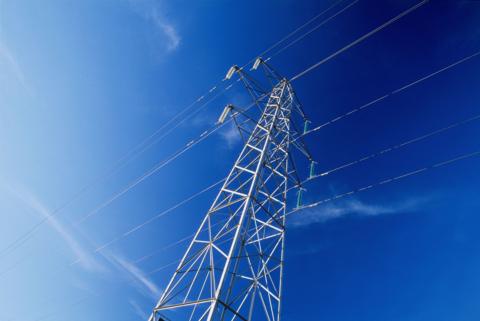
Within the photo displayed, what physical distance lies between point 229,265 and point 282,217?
4.20 metres

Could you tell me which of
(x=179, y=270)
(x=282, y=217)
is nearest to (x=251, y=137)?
(x=282, y=217)

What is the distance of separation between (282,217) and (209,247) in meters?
3.51

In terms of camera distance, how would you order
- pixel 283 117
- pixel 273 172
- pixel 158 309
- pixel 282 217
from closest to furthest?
pixel 158 309, pixel 282 217, pixel 273 172, pixel 283 117

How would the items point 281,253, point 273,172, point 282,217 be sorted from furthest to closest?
point 273,172 < point 282,217 < point 281,253

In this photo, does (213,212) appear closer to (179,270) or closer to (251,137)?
(179,270)

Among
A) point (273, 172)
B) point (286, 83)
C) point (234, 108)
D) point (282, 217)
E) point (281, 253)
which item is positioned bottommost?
point (281, 253)

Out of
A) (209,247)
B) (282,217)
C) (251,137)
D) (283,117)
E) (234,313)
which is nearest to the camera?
(234,313)

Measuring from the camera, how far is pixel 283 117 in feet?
45.3

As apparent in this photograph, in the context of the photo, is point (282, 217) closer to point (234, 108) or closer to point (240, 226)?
point (240, 226)

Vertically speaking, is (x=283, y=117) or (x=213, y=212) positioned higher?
(x=283, y=117)

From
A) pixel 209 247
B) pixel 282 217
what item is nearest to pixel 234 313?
pixel 209 247

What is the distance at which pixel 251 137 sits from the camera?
1290 cm

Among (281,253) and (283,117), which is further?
(283,117)

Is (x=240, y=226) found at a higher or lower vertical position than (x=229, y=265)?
higher
